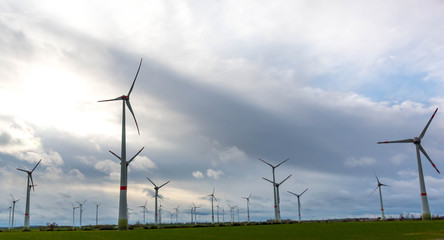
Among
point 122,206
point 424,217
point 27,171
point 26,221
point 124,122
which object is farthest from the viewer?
point 27,171

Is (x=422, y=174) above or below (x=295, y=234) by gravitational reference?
above

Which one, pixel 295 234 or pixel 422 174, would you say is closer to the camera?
pixel 295 234

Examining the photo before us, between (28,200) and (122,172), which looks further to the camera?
(28,200)

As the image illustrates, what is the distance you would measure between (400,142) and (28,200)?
154 m

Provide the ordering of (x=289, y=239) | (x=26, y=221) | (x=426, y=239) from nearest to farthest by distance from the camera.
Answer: (x=426, y=239) → (x=289, y=239) → (x=26, y=221)

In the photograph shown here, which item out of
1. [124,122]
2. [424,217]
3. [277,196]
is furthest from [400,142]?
[124,122]

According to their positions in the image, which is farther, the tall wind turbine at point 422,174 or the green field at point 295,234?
the tall wind turbine at point 422,174

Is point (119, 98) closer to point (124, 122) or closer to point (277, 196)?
point (124, 122)

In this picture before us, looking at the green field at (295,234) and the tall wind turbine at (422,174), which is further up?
the tall wind turbine at (422,174)

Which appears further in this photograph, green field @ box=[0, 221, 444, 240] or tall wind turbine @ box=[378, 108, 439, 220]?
tall wind turbine @ box=[378, 108, 439, 220]

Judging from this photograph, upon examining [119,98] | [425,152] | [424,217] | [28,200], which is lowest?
[424,217]

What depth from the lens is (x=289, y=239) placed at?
36.3 metres

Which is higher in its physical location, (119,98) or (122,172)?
(119,98)

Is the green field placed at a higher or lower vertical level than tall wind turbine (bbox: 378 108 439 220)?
lower
